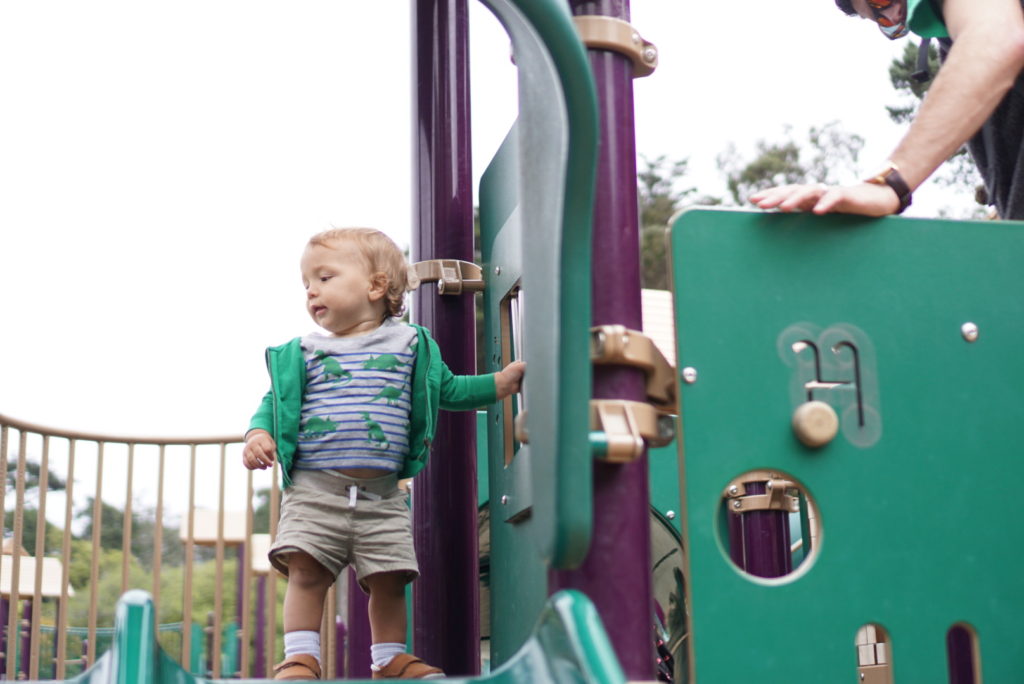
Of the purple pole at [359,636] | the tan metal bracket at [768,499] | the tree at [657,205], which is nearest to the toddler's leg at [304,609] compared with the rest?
the tan metal bracket at [768,499]

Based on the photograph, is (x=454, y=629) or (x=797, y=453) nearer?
(x=797, y=453)

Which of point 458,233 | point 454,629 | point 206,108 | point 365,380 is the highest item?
point 206,108

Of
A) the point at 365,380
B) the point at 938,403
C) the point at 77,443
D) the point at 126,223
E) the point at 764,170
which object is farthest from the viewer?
the point at 126,223

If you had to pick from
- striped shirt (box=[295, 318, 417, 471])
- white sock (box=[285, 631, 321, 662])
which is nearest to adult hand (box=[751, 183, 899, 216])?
striped shirt (box=[295, 318, 417, 471])

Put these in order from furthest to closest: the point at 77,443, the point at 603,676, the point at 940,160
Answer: the point at 77,443 → the point at 940,160 → the point at 603,676

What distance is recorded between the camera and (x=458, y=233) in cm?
241

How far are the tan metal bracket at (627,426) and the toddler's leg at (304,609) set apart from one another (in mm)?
783

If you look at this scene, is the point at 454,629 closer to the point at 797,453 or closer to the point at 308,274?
the point at 308,274

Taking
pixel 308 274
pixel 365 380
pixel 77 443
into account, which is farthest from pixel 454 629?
pixel 77 443

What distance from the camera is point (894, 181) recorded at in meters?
1.54

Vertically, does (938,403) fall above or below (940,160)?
below

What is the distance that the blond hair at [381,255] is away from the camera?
2.08 m

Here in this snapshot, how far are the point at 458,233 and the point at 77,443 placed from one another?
4.85 ft

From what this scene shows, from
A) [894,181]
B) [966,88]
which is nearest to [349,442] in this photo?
[894,181]
